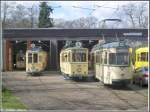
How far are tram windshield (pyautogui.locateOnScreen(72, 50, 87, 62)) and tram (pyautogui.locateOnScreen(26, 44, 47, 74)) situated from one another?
8297 millimetres

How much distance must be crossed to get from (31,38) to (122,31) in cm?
1085

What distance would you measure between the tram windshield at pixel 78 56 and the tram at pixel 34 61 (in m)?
8.30

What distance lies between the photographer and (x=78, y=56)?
36.7 metres

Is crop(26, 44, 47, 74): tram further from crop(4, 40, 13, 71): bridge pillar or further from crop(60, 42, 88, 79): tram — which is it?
crop(60, 42, 88, 79): tram

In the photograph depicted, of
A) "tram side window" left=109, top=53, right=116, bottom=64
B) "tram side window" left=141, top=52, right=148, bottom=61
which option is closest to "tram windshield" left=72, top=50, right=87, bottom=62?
"tram side window" left=141, top=52, right=148, bottom=61

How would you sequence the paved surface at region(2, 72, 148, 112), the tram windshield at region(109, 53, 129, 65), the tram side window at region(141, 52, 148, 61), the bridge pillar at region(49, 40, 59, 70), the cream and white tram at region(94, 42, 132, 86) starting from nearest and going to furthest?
the paved surface at region(2, 72, 148, 112), the cream and white tram at region(94, 42, 132, 86), the tram windshield at region(109, 53, 129, 65), the tram side window at region(141, 52, 148, 61), the bridge pillar at region(49, 40, 59, 70)

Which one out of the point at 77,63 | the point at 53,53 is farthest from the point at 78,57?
the point at 53,53

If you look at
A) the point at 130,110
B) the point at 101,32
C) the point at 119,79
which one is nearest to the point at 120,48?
the point at 119,79

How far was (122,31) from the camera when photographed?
190ft

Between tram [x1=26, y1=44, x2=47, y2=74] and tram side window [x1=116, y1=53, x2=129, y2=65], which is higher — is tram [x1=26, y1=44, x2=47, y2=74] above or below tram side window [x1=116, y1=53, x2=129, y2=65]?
below

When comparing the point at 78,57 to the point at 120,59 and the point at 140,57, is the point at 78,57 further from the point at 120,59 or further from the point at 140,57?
the point at 120,59

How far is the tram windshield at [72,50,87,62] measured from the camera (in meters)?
36.5

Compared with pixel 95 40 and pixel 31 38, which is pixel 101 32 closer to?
pixel 95 40

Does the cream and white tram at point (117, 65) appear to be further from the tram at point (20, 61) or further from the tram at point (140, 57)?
the tram at point (20, 61)
